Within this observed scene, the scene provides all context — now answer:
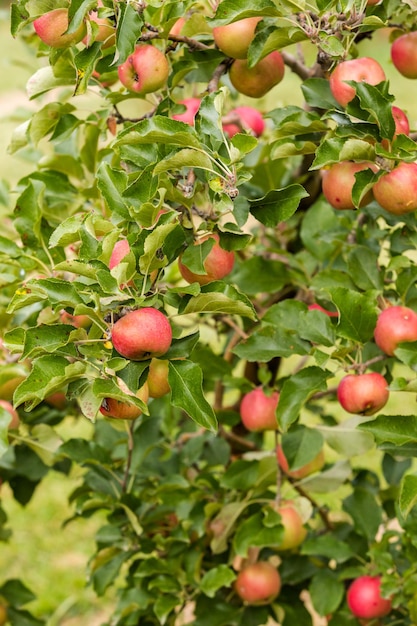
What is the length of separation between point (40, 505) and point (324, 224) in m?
2.23

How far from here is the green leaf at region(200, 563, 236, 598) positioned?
134 cm

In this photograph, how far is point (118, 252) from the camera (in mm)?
945

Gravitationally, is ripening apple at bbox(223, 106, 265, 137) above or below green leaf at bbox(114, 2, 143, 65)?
below

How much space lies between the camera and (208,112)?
0.97 m

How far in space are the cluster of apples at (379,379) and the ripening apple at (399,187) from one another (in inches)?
6.3

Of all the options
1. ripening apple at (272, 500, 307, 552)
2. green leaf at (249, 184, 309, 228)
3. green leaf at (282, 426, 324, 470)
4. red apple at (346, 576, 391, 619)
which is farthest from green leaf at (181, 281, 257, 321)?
red apple at (346, 576, 391, 619)

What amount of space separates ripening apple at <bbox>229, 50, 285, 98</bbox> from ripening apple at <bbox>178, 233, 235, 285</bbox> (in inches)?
10.6

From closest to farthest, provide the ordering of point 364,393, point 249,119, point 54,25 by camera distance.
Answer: point 54,25, point 364,393, point 249,119

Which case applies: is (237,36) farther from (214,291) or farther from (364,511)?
(364,511)

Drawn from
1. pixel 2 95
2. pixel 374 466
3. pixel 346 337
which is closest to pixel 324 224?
pixel 346 337

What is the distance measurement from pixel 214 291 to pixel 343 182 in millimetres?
243

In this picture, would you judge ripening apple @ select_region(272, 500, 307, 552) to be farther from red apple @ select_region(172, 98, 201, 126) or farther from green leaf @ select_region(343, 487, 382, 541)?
red apple @ select_region(172, 98, 201, 126)

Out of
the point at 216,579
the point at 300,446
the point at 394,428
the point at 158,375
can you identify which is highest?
the point at 158,375

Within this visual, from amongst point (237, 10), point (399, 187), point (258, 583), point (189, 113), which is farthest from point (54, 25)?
point (258, 583)
